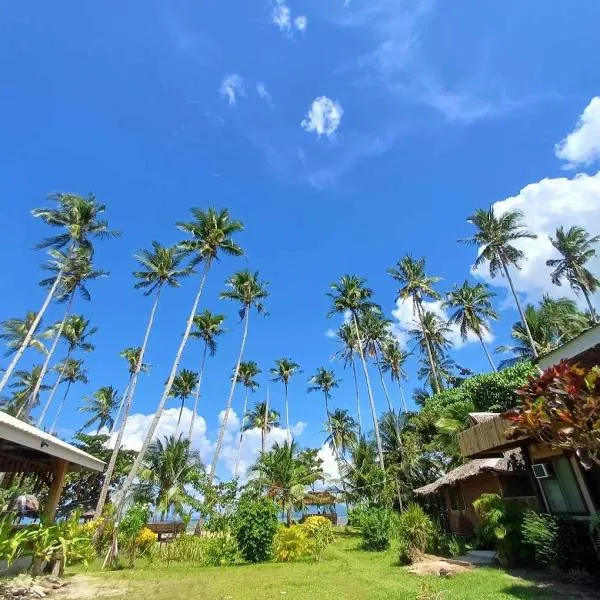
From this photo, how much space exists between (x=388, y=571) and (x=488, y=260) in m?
28.4

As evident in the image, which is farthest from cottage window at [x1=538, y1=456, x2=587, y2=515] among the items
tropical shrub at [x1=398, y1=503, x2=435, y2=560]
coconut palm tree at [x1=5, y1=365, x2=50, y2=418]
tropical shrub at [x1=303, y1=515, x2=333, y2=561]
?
coconut palm tree at [x1=5, y1=365, x2=50, y2=418]

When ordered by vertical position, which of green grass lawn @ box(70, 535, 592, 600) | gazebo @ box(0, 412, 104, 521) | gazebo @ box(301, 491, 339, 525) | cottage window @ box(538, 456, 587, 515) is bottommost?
green grass lawn @ box(70, 535, 592, 600)

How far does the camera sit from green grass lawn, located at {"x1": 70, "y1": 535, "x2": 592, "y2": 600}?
312 inches

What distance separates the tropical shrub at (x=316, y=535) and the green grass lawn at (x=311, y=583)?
1.42 m

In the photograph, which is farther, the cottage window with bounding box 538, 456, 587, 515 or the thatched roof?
the thatched roof

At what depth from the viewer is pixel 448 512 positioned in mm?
21062

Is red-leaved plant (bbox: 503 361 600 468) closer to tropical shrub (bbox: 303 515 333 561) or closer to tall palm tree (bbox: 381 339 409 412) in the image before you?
tropical shrub (bbox: 303 515 333 561)

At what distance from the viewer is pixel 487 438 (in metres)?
10.4

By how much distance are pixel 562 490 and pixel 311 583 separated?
6.80 m

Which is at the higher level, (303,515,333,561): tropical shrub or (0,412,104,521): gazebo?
(0,412,104,521): gazebo

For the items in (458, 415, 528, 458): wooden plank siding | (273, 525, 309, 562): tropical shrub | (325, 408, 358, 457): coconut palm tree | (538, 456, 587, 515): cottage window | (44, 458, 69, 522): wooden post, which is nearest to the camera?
(538, 456, 587, 515): cottage window

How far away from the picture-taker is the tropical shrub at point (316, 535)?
1483 centimetres

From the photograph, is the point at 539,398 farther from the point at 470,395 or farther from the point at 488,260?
the point at 488,260

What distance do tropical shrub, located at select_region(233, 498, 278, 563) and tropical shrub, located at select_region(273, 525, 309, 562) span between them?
1.02ft
